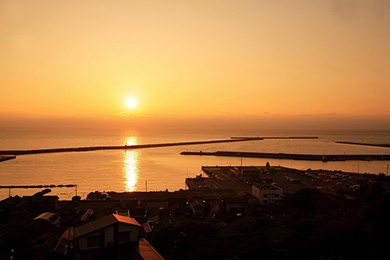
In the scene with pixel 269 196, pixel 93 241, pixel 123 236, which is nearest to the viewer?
pixel 93 241

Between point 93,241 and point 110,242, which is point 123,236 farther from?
point 93,241

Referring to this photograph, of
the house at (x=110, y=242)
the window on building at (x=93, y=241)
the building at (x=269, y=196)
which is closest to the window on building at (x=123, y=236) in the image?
the house at (x=110, y=242)

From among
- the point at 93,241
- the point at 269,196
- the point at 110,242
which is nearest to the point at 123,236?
the point at 110,242

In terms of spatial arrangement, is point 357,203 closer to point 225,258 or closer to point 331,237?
point 331,237

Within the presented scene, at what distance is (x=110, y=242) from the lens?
3025 mm

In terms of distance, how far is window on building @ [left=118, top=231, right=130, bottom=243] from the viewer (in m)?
3.07

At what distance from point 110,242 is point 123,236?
0.46 ft

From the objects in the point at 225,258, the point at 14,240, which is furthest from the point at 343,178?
the point at 14,240

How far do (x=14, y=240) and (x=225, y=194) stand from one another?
694cm

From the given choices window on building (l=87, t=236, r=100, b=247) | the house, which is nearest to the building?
the house

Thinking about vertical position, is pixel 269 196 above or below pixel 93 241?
below

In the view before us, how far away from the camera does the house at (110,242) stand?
9.71ft

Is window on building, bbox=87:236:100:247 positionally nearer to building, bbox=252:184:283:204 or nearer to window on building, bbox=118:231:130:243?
window on building, bbox=118:231:130:243

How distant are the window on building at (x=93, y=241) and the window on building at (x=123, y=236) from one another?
0.22 meters
